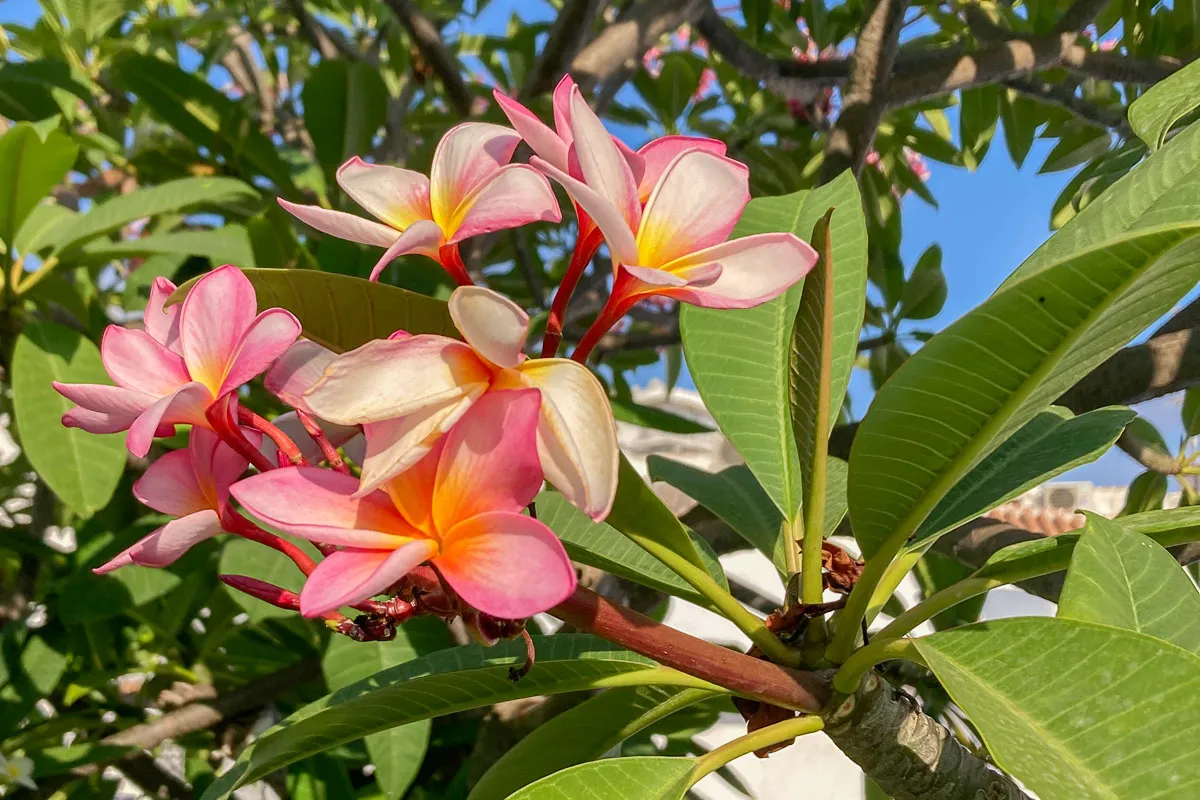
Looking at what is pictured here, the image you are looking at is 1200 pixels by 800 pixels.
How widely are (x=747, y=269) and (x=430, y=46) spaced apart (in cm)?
112

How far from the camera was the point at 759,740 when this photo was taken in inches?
19.0

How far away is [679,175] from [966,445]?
0.67ft

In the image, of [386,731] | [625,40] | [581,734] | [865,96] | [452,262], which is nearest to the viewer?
[452,262]

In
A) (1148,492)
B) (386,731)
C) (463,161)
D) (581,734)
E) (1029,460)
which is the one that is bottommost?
(386,731)

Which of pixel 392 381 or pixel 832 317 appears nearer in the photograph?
pixel 392 381

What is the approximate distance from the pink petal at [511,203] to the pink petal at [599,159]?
0.02 meters

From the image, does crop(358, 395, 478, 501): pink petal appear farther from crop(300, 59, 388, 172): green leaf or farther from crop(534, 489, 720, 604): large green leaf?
crop(300, 59, 388, 172): green leaf

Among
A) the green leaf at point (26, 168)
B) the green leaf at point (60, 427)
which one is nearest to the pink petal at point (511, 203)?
the green leaf at point (60, 427)

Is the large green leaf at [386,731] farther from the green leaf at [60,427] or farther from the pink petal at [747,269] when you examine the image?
the pink petal at [747,269]

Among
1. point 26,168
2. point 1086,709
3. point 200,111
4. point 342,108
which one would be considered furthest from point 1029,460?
point 200,111

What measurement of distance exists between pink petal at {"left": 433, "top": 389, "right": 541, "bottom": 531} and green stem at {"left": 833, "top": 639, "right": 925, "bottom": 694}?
0.25m

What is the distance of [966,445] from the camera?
0.44 metres

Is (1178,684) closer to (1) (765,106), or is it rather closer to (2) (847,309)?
(2) (847,309)

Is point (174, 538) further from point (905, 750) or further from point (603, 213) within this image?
point (905, 750)
